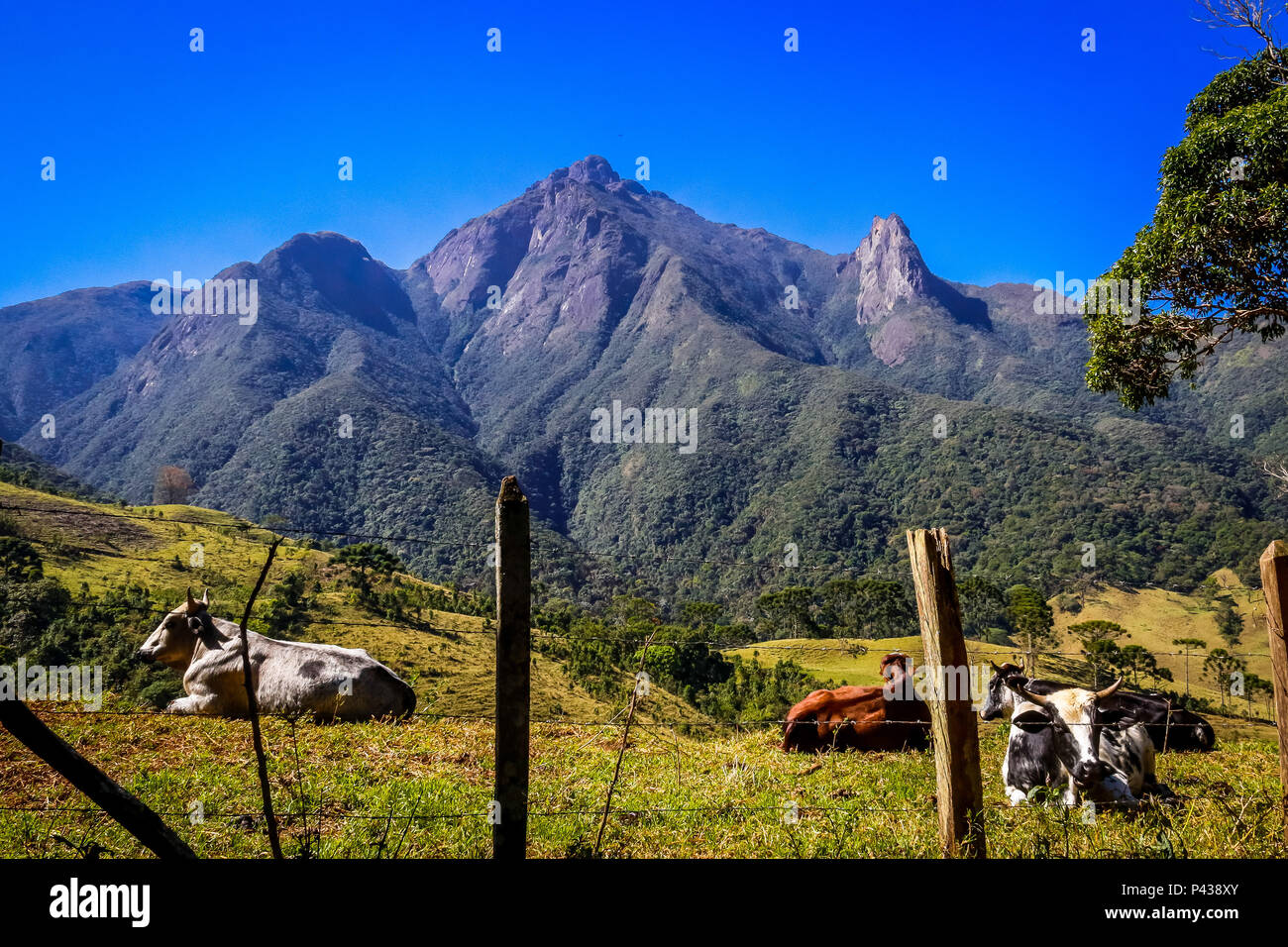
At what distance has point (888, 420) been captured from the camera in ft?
308

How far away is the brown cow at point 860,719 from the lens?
7391 mm

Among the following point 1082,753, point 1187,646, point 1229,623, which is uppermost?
point 1082,753

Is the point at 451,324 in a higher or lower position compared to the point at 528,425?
higher

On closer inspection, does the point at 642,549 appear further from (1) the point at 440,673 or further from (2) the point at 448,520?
(1) the point at 440,673

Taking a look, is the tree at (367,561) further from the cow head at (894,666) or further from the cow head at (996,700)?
the cow head at (996,700)

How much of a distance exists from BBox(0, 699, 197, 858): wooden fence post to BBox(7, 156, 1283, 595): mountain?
613 centimetres

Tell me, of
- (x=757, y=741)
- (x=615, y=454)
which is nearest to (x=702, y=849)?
(x=757, y=741)

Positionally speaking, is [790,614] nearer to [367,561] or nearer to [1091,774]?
[367,561]

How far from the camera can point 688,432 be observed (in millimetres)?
99625

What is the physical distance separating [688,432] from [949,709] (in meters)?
96.1

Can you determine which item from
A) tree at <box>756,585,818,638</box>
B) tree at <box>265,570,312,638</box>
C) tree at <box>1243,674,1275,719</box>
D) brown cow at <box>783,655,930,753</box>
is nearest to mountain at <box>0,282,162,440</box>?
tree at <box>756,585,818,638</box>

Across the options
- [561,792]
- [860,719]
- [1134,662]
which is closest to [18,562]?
[561,792]
